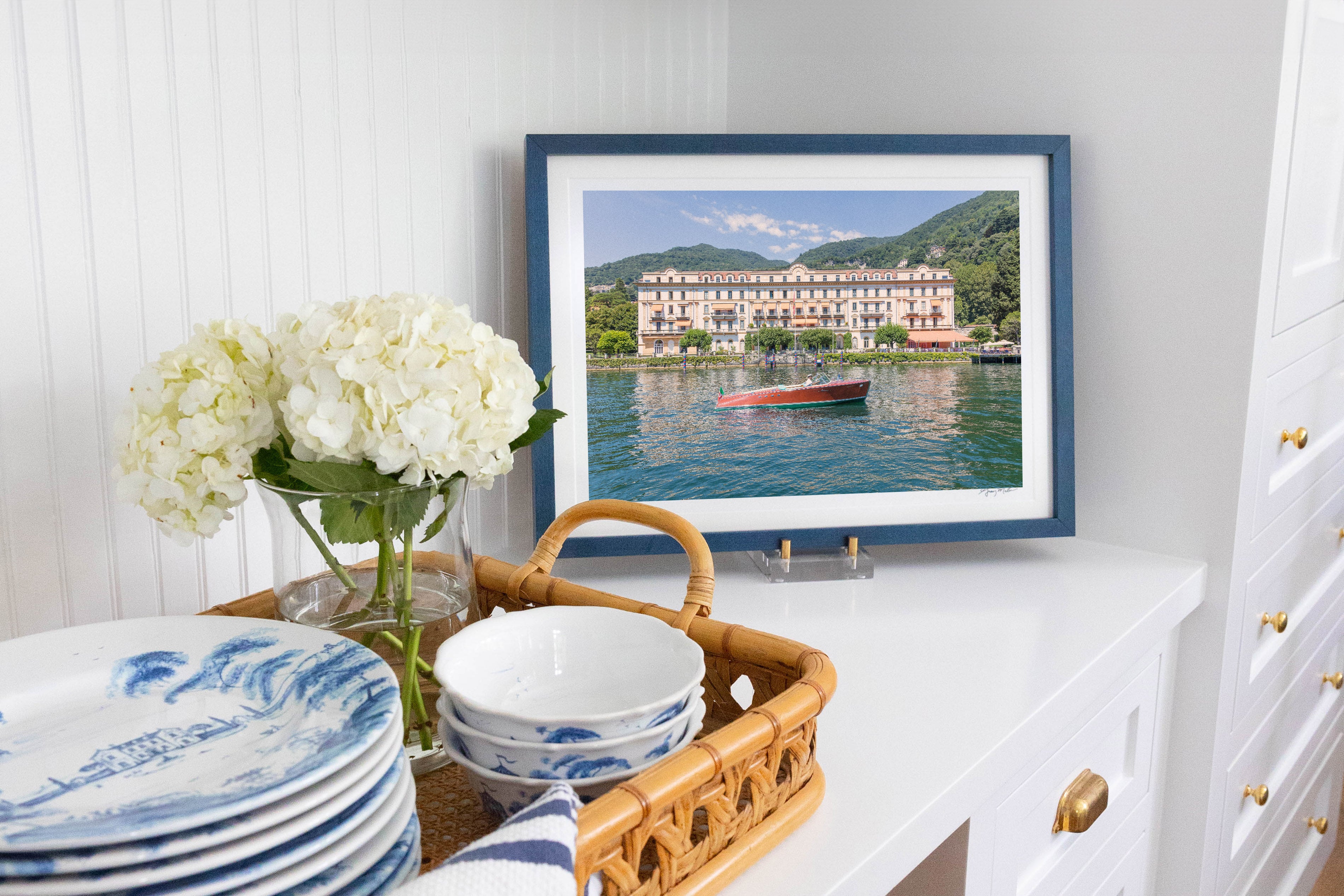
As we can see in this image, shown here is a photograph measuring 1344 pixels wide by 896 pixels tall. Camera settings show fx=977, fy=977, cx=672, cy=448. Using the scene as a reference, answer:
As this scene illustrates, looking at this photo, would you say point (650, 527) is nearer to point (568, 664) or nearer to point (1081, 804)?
point (568, 664)

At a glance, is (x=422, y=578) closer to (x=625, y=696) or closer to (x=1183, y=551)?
(x=625, y=696)

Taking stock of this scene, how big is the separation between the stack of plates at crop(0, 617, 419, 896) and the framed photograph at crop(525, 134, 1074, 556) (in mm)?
540

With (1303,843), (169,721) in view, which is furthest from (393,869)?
(1303,843)

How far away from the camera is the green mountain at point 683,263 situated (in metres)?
1.09

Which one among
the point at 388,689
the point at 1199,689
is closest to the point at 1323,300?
the point at 1199,689

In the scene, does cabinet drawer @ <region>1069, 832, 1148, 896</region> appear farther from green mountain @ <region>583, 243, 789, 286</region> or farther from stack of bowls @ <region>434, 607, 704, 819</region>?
green mountain @ <region>583, 243, 789, 286</region>

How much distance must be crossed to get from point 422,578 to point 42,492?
0.33 m

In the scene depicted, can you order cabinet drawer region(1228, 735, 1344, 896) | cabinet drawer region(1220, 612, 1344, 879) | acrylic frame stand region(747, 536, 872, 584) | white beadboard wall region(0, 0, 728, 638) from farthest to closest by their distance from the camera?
cabinet drawer region(1228, 735, 1344, 896)
cabinet drawer region(1220, 612, 1344, 879)
acrylic frame stand region(747, 536, 872, 584)
white beadboard wall region(0, 0, 728, 638)

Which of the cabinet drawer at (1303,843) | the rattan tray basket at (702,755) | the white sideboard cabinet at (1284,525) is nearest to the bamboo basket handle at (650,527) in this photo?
the rattan tray basket at (702,755)

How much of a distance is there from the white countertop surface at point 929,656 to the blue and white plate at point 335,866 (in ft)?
0.68

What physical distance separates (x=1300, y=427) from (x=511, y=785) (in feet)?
3.67

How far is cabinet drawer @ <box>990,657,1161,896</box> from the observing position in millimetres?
814

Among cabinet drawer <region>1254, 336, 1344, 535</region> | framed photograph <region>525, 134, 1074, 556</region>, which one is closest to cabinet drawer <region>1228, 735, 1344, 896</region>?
cabinet drawer <region>1254, 336, 1344, 535</region>

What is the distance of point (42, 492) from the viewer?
30.3 inches
